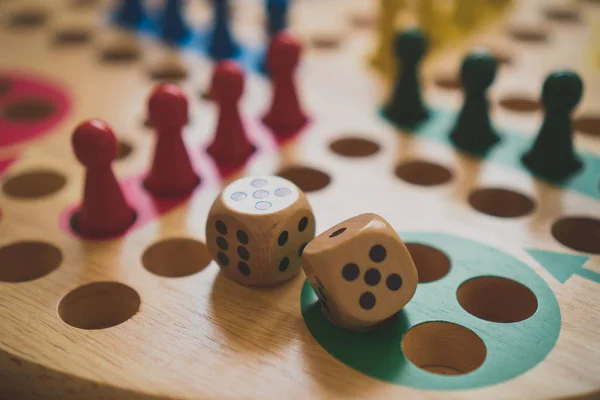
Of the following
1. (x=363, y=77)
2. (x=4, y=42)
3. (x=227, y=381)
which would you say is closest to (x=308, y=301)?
(x=227, y=381)

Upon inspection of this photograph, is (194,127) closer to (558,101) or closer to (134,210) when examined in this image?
(134,210)

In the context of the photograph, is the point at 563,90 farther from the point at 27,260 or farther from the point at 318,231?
the point at 27,260

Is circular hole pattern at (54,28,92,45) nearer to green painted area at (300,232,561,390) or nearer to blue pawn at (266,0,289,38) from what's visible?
blue pawn at (266,0,289,38)

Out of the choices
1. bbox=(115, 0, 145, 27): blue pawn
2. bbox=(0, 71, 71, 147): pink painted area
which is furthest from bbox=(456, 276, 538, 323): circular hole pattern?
bbox=(115, 0, 145, 27): blue pawn

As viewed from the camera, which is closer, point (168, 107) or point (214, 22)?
point (168, 107)

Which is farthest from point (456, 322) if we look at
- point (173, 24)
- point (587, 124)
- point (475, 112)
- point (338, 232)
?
point (173, 24)
